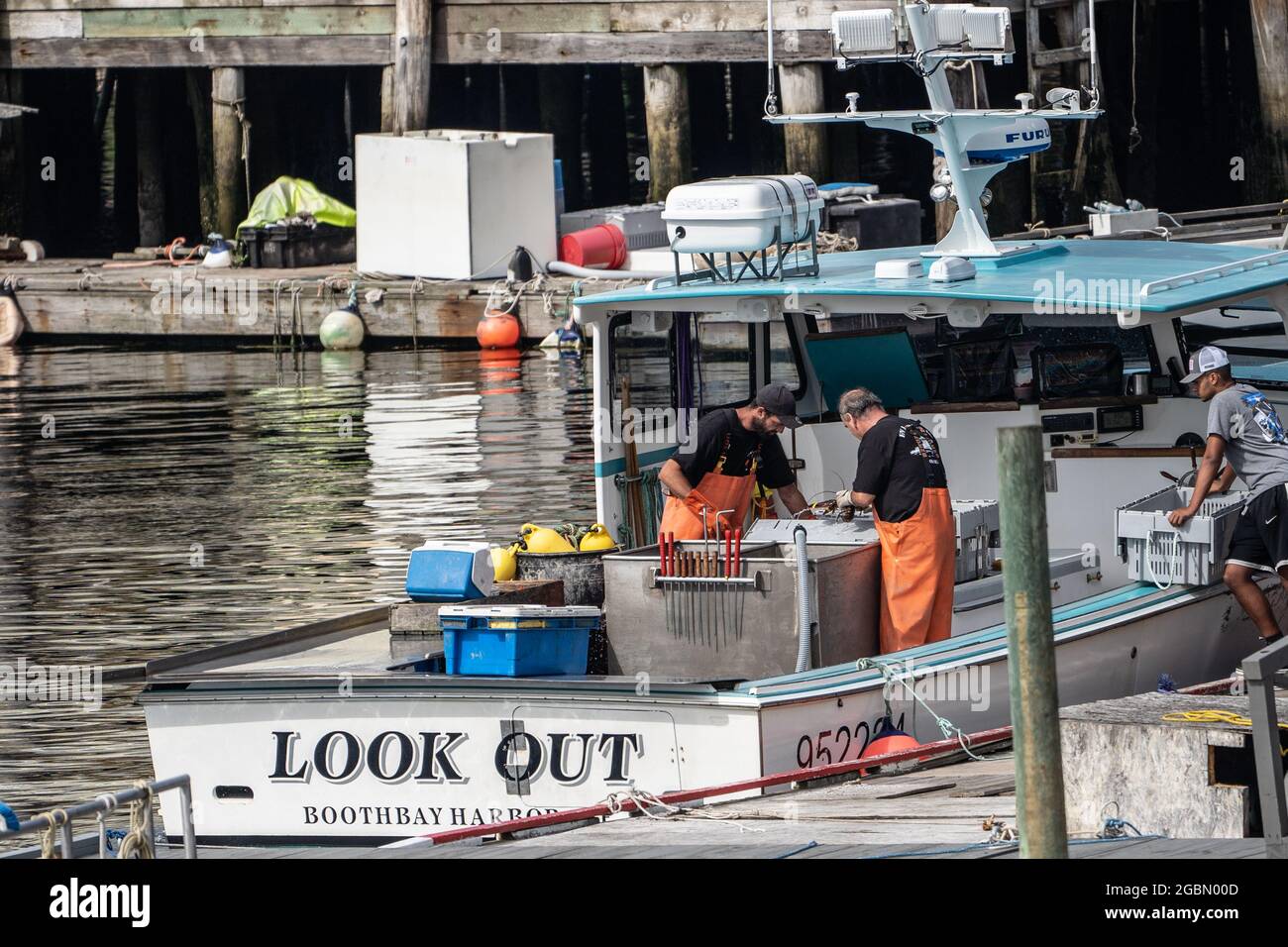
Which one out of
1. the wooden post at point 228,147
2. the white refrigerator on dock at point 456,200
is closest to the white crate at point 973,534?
the white refrigerator on dock at point 456,200

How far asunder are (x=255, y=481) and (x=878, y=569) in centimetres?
957

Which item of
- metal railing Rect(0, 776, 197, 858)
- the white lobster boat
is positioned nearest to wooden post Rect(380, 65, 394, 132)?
the white lobster boat

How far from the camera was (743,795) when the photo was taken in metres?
7.43

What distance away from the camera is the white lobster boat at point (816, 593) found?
7727 mm

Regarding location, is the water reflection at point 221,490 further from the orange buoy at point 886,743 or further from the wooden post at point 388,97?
the orange buoy at point 886,743

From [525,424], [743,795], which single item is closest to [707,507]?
[743,795]

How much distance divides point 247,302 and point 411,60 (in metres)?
3.23

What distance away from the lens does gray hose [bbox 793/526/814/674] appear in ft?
25.9

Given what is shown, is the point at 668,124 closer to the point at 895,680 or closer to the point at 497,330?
the point at 497,330

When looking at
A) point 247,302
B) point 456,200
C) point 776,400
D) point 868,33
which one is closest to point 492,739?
point 776,400

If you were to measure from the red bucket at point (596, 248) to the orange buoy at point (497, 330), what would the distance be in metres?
1.05

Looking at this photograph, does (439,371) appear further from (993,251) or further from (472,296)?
(993,251)

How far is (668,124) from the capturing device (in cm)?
2464

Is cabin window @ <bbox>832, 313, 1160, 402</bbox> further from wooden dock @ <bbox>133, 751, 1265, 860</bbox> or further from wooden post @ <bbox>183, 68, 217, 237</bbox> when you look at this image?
wooden post @ <bbox>183, 68, 217, 237</bbox>
